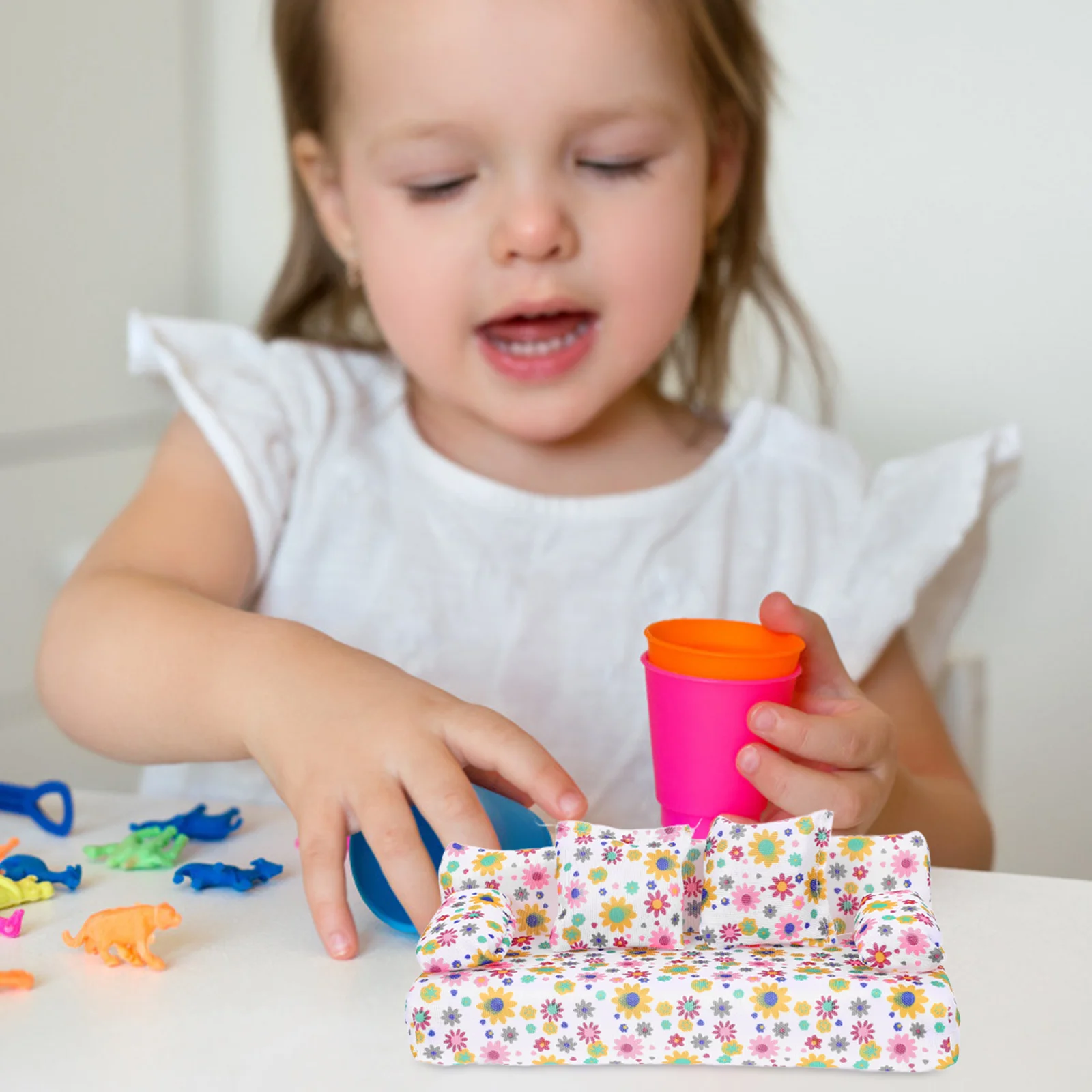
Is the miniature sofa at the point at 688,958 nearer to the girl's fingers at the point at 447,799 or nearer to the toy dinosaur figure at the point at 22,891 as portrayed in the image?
the girl's fingers at the point at 447,799

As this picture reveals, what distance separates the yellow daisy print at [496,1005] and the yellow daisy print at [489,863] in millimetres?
58

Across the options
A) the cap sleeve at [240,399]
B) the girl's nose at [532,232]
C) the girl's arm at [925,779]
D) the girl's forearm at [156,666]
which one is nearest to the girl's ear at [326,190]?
the cap sleeve at [240,399]

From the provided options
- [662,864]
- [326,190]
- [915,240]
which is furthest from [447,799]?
[915,240]

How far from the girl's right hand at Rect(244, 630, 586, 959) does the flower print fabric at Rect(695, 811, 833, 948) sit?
0.09 metres

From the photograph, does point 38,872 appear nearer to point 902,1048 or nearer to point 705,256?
point 902,1048

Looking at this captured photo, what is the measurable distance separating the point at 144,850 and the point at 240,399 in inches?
20.2

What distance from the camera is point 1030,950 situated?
1.73 feet

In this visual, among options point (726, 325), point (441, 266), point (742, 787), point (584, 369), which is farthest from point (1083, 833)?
point (742, 787)

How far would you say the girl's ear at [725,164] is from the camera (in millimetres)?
1115

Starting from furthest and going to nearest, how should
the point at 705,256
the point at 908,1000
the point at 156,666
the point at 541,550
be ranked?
the point at 705,256
the point at 541,550
the point at 156,666
the point at 908,1000

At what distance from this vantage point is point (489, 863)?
46 centimetres

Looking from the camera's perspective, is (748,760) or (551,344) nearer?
(748,760)

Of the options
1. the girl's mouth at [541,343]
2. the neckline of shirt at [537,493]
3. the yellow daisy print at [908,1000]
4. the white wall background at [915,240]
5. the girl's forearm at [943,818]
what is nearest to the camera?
the yellow daisy print at [908,1000]

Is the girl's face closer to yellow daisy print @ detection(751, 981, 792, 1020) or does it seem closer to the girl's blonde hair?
the girl's blonde hair
